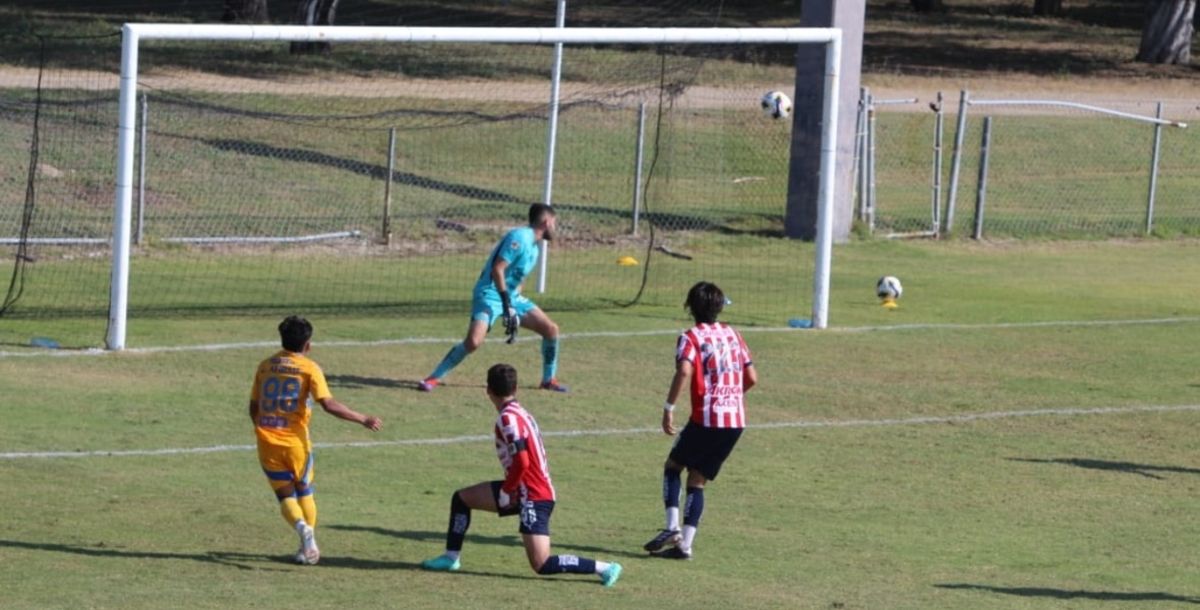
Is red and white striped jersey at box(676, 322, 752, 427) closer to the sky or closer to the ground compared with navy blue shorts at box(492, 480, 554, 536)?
closer to the sky

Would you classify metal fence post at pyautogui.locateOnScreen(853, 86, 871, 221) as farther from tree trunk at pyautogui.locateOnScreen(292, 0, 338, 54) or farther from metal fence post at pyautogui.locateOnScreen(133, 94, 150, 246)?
metal fence post at pyautogui.locateOnScreen(133, 94, 150, 246)

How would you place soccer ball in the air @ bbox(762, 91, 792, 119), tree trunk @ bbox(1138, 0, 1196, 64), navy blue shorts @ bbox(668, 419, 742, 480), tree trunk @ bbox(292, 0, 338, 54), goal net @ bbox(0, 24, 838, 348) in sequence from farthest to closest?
1. tree trunk @ bbox(1138, 0, 1196, 64)
2. tree trunk @ bbox(292, 0, 338, 54)
3. soccer ball in the air @ bbox(762, 91, 792, 119)
4. goal net @ bbox(0, 24, 838, 348)
5. navy blue shorts @ bbox(668, 419, 742, 480)

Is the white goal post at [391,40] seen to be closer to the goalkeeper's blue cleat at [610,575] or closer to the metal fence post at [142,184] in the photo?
the metal fence post at [142,184]

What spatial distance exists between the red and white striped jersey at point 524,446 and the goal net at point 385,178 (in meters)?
7.90

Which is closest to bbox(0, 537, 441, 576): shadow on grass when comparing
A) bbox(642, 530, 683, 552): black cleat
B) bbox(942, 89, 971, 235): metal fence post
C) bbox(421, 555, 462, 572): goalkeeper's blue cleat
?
bbox(421, 555, 462, 572): goalkeeper's blue cleat

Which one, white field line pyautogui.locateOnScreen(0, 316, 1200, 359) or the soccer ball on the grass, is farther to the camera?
the soccer ball on the grass

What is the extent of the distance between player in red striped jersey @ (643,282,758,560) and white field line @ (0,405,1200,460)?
3.54 m

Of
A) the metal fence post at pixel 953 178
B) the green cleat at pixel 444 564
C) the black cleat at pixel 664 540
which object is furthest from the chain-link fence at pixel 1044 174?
the green cleat at pixel 444 564

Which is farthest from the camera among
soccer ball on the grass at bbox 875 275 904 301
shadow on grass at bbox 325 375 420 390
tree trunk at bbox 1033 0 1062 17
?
tree trunk at bbox 1033 0 1062 17

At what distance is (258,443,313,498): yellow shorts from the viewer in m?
10.0

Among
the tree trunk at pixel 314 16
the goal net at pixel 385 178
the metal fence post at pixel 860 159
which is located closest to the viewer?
the goal net at pixel 385 178

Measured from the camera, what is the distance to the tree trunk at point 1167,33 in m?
48.2

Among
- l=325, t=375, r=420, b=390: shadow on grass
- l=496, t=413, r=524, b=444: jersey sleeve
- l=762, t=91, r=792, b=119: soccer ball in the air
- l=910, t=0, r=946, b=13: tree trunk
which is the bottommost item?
l=325, t=375, r=420, b=390: shadow on grass

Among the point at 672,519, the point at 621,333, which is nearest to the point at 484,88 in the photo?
the point at 621,333
